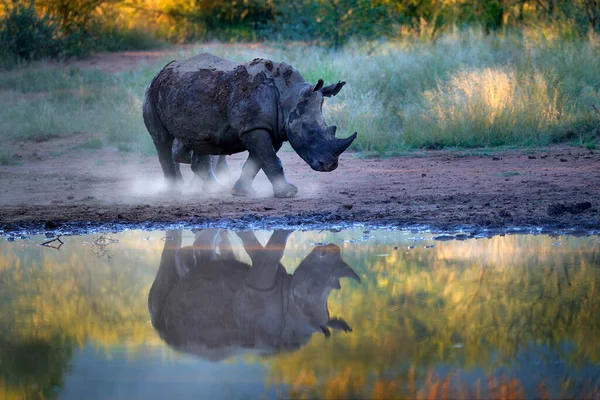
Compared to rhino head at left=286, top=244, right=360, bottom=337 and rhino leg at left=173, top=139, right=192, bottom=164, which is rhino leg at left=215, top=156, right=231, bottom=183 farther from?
rhino head at left=286, top=244, right=360, bottom=337

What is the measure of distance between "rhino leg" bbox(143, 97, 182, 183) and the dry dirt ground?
0.75 feet

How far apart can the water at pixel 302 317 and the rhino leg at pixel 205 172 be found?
96.7 inches

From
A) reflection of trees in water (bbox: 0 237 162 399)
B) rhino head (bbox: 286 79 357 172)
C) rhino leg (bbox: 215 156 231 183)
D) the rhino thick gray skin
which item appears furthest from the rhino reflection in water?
rhino leg (bbox: 215 156 231 183)

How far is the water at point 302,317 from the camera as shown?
3.96 meters

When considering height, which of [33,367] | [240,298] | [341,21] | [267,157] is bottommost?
[341,21]

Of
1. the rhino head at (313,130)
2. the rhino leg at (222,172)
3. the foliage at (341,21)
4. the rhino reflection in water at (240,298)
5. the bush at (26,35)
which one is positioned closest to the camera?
the rhino reflection in water at (240,298)

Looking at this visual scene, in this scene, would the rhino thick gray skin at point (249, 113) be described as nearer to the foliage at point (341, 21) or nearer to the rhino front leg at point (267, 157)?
the rhino front leg at point (267, 157)

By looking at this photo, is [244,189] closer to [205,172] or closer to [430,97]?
[205,172]

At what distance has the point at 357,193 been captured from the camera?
30.0 feet

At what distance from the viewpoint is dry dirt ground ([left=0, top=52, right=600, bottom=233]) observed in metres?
7.84

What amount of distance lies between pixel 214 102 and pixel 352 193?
5.37 feet

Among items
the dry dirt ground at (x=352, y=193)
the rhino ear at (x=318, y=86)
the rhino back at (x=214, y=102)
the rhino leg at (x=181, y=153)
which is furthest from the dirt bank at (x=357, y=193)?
the rhino ear at (x=318, y=86)

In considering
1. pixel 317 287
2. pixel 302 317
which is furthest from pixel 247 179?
pixel 302 317

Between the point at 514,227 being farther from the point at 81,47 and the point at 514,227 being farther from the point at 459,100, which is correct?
the point at 81,47
